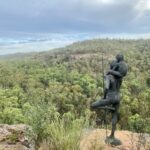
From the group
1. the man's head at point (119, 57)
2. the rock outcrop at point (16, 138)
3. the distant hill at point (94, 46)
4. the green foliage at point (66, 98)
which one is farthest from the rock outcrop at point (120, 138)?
the distant hill at point (94, 46)

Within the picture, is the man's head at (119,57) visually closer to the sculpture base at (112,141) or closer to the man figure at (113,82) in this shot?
the man figure at (113,82)

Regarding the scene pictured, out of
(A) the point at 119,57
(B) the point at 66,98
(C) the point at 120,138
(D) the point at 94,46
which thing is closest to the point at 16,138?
(A) the point at 119,57

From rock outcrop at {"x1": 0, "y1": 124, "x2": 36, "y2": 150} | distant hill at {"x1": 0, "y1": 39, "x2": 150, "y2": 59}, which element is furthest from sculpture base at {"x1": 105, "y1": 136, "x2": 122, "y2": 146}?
distant hill at {"x1": 0, "y1": 39, "x2": 150, "y2": 59}

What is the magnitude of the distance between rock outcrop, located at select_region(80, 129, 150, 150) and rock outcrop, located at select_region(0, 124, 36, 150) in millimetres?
1338

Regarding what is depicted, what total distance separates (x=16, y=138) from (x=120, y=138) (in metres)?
4.63

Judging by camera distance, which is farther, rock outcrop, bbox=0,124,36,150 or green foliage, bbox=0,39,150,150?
green foliage, bbox=0,39,150,150

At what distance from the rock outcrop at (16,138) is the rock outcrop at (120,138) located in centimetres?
134

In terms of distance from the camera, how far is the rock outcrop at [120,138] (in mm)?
7972

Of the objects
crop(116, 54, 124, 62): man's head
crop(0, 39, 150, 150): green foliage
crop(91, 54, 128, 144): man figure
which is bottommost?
crop(0, 39, 150, 150): green foliage

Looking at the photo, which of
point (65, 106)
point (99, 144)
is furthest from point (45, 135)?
point (65, 106)

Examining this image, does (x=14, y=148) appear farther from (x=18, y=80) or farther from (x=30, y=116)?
(x=18, y=80)

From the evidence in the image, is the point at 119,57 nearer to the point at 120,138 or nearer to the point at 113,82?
the point at 113,82

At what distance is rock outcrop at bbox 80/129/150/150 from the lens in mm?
7972

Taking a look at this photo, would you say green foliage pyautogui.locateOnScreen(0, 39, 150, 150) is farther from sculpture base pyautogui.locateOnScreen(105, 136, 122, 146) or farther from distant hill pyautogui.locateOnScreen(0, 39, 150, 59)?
distant hill pyautogui.locateOnScreen(0, 39, 150, 59)
